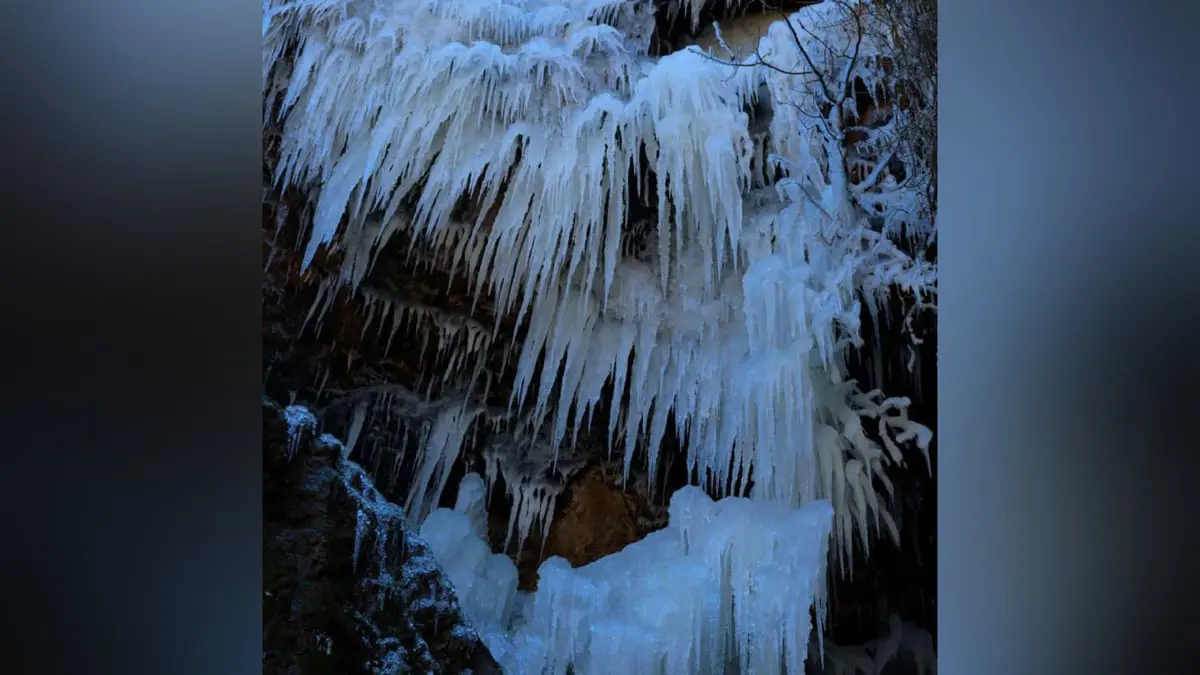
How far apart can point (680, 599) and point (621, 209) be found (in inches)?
36.7

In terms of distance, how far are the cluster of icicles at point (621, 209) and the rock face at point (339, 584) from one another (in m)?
0.23

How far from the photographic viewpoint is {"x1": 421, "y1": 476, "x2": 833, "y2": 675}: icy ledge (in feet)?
5.65

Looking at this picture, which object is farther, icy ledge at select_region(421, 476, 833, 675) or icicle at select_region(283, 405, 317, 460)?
icicle at select_region(283, 405, 317, 460)

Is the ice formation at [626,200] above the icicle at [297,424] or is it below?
above

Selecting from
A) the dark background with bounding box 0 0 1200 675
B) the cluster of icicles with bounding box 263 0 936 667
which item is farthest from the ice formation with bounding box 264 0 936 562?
the dark background with bounding box 0 0 1200 675

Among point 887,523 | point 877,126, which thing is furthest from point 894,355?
point 877,126

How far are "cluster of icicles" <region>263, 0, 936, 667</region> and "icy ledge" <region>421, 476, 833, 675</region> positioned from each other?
0.27ft

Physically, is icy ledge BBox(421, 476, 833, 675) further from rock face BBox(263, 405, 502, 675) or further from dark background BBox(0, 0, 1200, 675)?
dark background BBox(0, 0, 1200, 675)

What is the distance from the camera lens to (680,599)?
5.76 ft

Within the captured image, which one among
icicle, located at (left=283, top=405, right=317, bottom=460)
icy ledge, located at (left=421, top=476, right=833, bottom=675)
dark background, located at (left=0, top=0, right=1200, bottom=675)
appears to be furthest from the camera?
icicle, located at (left=283, top=405, right=317, bottom=460)

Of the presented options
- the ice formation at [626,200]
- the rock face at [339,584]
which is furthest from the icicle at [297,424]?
the ice formation at [626,200]

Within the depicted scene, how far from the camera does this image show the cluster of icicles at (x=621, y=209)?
68.9 inches
